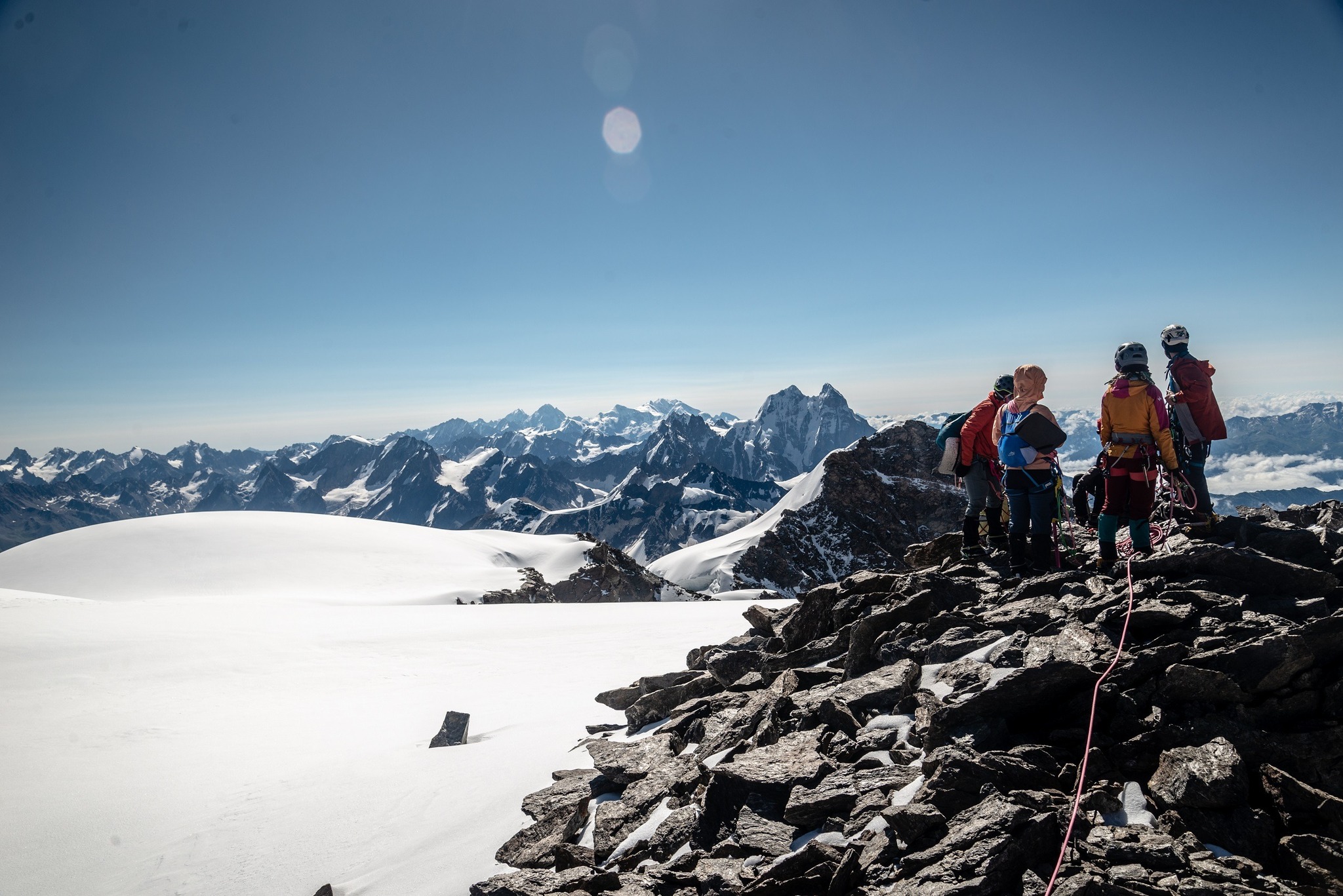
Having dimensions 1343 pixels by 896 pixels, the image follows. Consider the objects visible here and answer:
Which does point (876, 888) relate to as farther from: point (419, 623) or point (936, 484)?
point (936, 484)

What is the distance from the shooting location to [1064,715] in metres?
5.37

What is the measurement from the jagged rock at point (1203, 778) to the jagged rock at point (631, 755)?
4.64m

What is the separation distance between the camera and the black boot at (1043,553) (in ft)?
28.8

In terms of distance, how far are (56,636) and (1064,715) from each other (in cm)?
2025

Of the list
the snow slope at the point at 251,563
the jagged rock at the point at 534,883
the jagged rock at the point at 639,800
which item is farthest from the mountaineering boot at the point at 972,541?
the snow slope at the point at 251,563

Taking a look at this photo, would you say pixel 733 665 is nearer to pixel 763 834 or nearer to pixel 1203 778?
pixel 763 834

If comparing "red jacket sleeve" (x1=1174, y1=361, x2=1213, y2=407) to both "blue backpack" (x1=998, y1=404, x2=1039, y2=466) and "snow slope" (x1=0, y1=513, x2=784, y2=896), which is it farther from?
"snow slope" (x1=0, y1=513, x2=784, y2=896)

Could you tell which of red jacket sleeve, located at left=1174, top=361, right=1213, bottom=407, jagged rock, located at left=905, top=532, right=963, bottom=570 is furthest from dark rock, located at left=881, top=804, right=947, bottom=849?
red jacket sleeve, located at left=1174, top=361, right=1213, bottom=407

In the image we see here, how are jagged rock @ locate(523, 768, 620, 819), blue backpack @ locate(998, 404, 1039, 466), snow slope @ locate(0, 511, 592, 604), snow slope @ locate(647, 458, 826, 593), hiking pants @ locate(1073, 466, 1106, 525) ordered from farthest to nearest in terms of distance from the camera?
snow slope @ locate(647, 458, 826, 593) → snow slope @ locate(0, 511, 592, 604) → hiking pants @ locate(1073, 466, 1106, 525) → blue backpack @ locate(998, 404, 1039, 466) → jagged rock @ locate(523, 768, 620, 819)

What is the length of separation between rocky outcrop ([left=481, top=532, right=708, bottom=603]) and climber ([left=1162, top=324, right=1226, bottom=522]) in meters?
43.1

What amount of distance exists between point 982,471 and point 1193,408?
10.4 ft

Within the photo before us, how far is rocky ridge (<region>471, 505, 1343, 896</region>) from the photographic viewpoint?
13.4 ft

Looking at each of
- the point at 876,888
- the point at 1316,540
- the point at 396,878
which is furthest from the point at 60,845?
the point at 1316,540

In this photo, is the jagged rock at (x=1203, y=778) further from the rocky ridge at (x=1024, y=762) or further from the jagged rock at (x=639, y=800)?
the jagged rock at (x=639, y=800)
